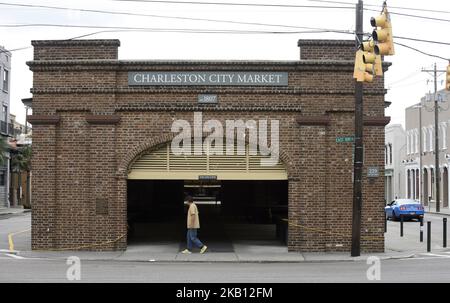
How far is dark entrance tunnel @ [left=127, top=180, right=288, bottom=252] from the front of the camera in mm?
23469

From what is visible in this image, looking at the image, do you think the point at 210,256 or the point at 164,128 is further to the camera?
the point at 164,128

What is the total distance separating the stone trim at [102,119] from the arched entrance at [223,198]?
4.24ft

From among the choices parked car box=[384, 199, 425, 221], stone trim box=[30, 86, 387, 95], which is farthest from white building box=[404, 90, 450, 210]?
stone trim box=[30, 86, 387, 95]

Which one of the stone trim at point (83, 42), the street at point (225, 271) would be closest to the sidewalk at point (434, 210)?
the street at point (225, 271)

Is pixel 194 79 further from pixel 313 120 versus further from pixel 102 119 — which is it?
pixel 313 120

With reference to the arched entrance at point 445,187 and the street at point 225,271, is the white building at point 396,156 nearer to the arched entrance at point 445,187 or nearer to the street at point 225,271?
the arched entrance at point 445,187

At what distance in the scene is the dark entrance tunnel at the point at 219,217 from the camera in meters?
23.5

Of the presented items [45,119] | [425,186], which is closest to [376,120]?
[45,119]

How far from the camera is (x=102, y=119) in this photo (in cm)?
1950

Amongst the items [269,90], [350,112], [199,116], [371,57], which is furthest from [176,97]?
[371,57]

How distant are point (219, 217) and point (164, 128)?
1777 cm

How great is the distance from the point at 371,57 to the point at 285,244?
8.27 metres

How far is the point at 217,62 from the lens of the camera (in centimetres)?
1969
